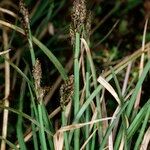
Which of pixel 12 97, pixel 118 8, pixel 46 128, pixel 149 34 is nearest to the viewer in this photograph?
pixel 46 128

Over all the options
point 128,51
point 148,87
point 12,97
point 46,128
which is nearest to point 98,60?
point 128,51

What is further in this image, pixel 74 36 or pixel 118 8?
pixel 118 8

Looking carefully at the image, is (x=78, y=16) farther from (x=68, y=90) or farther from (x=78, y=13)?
(x=68, y=90)

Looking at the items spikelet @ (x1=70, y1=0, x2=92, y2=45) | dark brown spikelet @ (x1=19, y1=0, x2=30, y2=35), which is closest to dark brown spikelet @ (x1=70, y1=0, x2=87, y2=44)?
spikelet @ (x1=70, y1=0, x2=92, y2=45)

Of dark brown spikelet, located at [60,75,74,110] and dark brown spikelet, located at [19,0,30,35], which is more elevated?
dark brown spikelet, located at [19,0,30,35]

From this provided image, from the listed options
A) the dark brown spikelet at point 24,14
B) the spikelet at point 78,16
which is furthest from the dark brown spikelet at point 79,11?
the dark brown spikelet at point 24,14

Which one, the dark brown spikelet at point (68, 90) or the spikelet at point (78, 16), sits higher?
the spikelet at point (78, 16)

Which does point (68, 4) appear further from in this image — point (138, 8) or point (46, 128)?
point (46, 128)

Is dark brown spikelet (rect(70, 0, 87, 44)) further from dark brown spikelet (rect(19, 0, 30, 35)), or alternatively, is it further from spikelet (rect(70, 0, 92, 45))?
dark brown spikelet (rect(19, 0, 30, 35))

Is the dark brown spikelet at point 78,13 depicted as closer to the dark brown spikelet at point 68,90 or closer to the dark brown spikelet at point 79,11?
the dark brown spikelet at point 79,11

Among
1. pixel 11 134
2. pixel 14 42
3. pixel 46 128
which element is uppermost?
pixel 14 42

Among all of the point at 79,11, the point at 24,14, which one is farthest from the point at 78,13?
the point at 24,14
